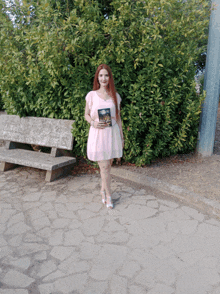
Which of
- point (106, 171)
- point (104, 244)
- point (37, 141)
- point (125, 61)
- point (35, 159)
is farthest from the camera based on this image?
point (37, 141)

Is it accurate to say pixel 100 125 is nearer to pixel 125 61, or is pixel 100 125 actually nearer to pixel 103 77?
pixel 103 77

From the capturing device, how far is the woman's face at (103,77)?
3.35 metres

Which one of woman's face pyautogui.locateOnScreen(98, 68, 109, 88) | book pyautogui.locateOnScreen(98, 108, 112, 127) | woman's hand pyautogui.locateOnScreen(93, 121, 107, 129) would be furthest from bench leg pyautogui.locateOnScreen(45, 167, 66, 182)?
woman's face pyautogui.locateOnScreen(98, 68, 109, 88)

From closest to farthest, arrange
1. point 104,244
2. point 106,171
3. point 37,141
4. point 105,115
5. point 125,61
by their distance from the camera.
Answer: point 104,244 < point 105,115 < point 106,171 < point 125,61 < point 37,141

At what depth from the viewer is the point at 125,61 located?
13.7 ft

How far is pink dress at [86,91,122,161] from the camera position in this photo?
3.39m

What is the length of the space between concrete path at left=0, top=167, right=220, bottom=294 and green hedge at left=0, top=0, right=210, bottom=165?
124 centimetres

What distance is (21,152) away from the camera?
16.5 feet

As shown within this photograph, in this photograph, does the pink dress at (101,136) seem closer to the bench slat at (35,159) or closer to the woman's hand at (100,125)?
the woman's hand at (100,125)

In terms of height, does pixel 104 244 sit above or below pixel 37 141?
below

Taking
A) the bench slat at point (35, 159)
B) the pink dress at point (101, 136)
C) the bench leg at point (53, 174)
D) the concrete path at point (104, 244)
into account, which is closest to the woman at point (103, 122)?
the pink dress at point (101, 136)

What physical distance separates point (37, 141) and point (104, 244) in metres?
2.83

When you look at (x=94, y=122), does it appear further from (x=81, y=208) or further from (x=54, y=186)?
(x=54, y=186)

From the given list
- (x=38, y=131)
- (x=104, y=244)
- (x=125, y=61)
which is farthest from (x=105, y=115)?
(x=38, y=131)
